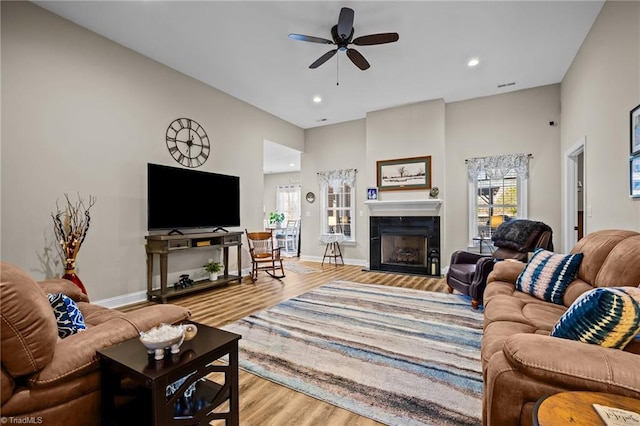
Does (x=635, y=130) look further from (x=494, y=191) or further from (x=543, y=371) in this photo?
(x=494, y=191)

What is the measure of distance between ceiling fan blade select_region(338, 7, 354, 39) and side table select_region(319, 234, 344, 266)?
4.31m

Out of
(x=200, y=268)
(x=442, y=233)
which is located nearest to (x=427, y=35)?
(x=442, y=233)

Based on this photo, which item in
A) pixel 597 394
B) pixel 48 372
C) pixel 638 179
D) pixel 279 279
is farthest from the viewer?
pixel 279 279

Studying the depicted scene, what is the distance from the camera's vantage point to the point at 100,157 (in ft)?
11.4

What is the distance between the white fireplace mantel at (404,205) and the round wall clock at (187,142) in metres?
3.22

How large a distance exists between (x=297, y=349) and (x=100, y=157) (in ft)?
10.5

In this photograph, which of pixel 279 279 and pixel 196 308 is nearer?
pixel 196 308

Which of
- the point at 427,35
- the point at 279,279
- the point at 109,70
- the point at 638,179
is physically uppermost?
the point at 427,35

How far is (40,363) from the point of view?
1.05m

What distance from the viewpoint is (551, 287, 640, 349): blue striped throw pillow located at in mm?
1063

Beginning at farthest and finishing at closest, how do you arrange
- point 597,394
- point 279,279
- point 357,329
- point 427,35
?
1. point 279,279
2. point 427,35
3. point 357,329
4. point 597,394

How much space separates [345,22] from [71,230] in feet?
11.6

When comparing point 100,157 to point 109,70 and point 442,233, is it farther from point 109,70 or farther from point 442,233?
point 442,233

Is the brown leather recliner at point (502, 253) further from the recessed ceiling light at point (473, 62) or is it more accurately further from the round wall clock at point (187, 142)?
the round wall clock at point (187, 142)
